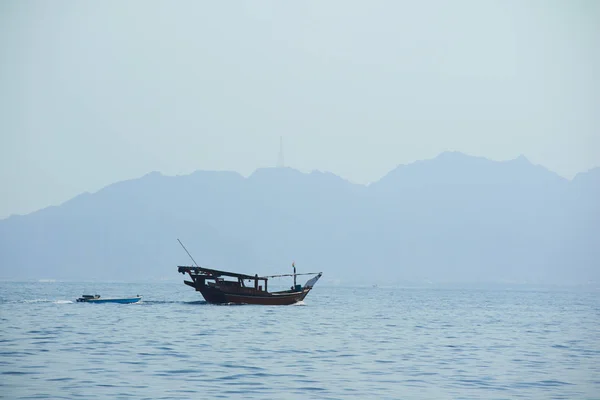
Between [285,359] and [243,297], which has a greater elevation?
[243,297]

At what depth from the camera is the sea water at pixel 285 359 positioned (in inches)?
1272

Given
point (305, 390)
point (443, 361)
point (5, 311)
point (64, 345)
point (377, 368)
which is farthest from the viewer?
point (5, 311)

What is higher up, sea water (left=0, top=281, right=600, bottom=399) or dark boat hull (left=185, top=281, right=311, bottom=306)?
dark boat hull (left=185, top=281, right=311, bottom=306)

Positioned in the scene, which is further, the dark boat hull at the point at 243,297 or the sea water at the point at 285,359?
the dark boat hull at the point at 243,297

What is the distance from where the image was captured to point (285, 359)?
141 ft

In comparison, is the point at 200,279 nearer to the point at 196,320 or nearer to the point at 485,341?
the point at 196,320

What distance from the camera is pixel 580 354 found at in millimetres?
49156

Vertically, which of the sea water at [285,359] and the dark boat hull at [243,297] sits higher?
the dark boat hull at [243,297]

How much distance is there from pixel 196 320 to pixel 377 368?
1349 inches

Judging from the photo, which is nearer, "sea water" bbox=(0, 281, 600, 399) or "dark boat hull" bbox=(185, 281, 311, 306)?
"sea water" bbox=(0, 281, 600, 399)

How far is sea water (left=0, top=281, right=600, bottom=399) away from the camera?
32312 mm

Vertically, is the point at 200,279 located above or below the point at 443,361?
above

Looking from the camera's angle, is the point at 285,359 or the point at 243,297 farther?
the point at 243,297

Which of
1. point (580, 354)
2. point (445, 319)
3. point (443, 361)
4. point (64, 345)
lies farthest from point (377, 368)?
point (445, 319)
